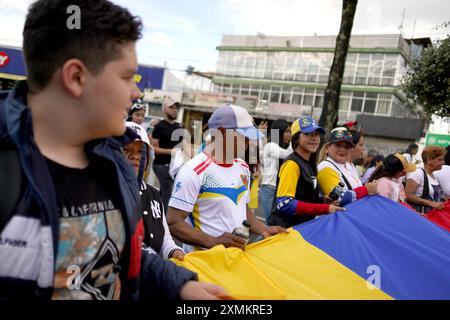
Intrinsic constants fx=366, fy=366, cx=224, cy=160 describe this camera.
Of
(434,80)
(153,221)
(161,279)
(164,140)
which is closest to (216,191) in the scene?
(153,221)

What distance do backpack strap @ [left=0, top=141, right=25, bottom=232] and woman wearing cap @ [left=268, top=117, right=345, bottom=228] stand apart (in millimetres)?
2604

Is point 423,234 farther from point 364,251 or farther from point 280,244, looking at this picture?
point 280,244

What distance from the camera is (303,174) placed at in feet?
11.3

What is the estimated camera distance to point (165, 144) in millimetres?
6309

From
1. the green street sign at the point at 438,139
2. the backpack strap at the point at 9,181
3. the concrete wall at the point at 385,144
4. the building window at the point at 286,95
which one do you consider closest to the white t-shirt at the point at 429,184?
the backpack strap at the point at 9,181

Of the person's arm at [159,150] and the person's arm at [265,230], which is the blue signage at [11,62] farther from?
the person's arm at [265,230]

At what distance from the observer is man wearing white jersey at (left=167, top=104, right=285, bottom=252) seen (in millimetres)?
2533

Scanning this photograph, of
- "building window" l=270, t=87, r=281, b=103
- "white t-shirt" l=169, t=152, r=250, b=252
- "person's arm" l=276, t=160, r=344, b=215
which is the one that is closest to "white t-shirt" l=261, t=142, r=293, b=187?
"person's arm" l=276, t=160, r=344, b=215

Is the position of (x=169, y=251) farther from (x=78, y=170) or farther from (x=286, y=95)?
(x=286, y=95)

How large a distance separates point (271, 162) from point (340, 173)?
262cm

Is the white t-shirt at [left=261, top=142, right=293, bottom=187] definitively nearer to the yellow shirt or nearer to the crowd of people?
the yellow shirt

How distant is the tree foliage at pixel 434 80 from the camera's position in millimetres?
12625

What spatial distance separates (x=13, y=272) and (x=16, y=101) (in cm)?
46
